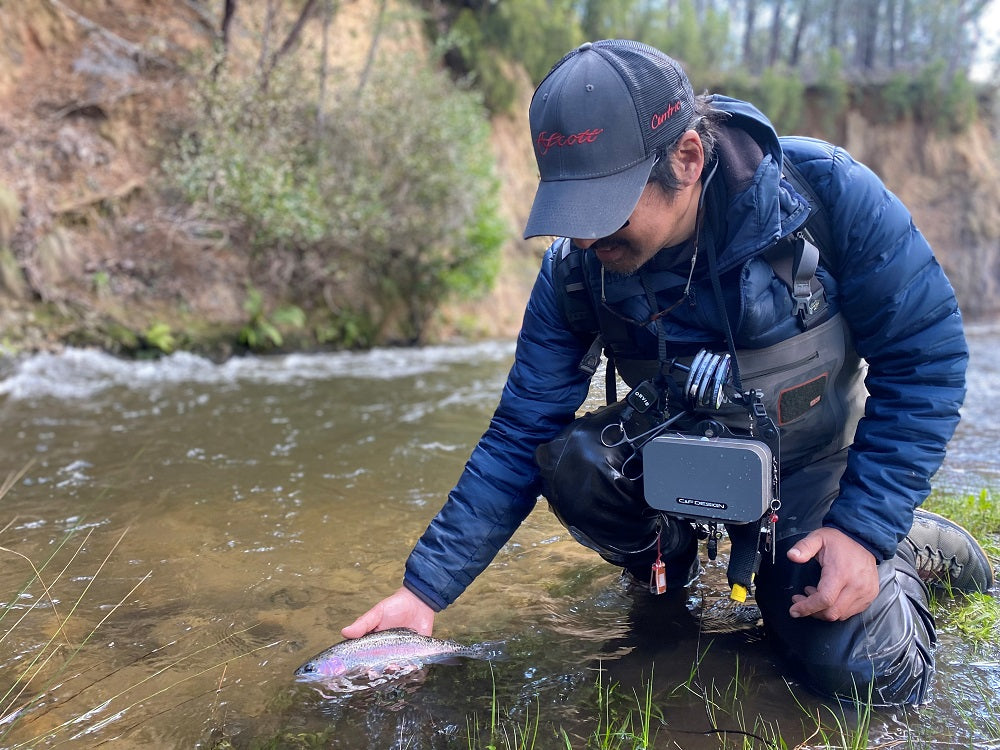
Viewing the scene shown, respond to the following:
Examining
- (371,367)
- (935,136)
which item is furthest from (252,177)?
(935,136)

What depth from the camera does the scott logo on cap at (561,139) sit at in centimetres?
201

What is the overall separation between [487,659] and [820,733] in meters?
0.95

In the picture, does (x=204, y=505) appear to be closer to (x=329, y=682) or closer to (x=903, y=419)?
(x=329, y=682)

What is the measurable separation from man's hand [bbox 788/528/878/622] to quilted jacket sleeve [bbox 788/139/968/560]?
4 cm

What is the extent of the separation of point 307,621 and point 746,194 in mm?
1958

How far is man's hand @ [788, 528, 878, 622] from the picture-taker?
209 cm

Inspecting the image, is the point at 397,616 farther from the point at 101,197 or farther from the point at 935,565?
the point at 101,197

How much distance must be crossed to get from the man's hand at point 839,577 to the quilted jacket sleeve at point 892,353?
0.04 m

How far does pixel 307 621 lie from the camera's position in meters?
2.68

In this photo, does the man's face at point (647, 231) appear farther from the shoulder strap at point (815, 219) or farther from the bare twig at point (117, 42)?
the bare twig at point (117, 42)

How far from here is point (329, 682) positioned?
7.33 ft

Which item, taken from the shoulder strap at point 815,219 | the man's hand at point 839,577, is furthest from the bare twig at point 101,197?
the man's hand at point 839,577

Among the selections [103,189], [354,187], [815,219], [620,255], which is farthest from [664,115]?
[103,189]

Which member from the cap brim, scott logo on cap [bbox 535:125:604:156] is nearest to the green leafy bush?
scott logo on cap [bbox 535:125:604:156]
